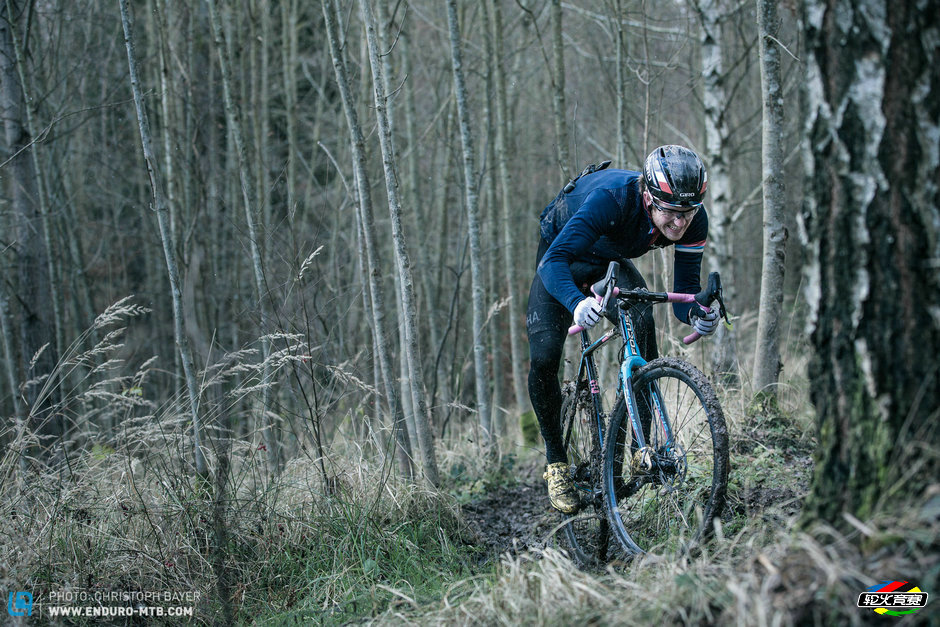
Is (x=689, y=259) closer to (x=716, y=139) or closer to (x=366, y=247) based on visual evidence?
(x=366, y=247)

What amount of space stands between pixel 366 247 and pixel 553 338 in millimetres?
2357

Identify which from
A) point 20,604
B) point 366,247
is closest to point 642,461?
point 20,604

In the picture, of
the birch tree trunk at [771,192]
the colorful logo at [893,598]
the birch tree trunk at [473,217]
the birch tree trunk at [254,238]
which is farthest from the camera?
the birch tree trunk at [473,217]

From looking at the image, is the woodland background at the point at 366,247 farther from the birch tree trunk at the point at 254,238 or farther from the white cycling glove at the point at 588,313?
the white cycling glove at the point at 588,313

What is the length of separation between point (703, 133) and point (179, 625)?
11401 millimetres

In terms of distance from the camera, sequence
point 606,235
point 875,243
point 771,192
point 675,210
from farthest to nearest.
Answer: point 771,192 < point 606,235 < point 675,210 < point 875,243

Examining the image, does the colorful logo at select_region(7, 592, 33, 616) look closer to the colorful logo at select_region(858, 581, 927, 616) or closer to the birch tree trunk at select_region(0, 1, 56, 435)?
the birch tree trunk at select_region(0, 1, 56, 435)

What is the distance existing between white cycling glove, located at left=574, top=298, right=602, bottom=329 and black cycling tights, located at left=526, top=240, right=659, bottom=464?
58 centimetres

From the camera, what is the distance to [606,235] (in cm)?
387

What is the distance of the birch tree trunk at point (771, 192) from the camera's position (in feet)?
16.0

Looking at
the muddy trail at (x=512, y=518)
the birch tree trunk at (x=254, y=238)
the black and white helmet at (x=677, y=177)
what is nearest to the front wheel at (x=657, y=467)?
the muddy trail at (x=512, y=518)

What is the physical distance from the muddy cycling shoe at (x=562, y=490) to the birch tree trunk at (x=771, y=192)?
197 cm

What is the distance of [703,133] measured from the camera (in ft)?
40.3

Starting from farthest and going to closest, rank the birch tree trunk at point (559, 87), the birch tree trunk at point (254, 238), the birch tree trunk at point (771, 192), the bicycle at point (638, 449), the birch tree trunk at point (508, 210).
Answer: the birch tree trunk at point (508, 210), the birch tree trunk at point (559, 87), the birch tree trunk at point (771, 192), the birch tree trunk at point (254, 238), the bicycle at point (638, 449)
